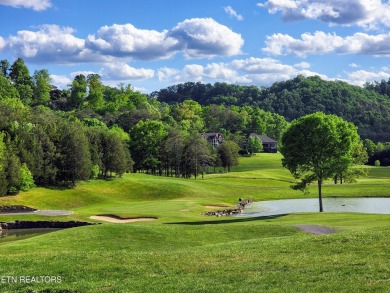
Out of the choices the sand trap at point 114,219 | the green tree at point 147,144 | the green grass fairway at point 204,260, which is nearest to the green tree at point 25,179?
the sand trap at point 114,219

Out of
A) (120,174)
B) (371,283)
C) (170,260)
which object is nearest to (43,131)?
(120,174)

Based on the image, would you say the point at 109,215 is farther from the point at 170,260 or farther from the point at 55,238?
the point at 170,260

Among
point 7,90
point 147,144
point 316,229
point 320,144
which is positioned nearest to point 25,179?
point 320,144

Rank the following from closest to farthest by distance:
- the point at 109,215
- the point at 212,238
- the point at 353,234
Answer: the point at 353,234 → the point at 212,238 → the point at 109,215

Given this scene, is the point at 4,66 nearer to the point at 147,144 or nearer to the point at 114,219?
the point at 147,144

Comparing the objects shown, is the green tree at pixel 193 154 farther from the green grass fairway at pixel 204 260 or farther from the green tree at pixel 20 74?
the green tree at pixel 20 74

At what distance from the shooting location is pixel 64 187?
253 ft

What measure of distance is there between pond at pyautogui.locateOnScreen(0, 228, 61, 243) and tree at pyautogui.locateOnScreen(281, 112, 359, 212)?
29936 millimetres

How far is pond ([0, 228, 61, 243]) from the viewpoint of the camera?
46.1 meters

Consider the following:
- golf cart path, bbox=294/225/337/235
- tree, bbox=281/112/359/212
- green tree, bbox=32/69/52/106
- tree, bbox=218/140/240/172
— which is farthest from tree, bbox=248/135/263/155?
golf cart path, bbox=294/225/337/235

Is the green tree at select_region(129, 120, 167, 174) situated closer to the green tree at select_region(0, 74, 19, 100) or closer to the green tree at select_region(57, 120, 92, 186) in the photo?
the green tree at select_region(57, 120, 92, 186)

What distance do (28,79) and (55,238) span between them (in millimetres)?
175766

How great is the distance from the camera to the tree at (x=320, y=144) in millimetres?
57469

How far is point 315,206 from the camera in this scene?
71.2m
